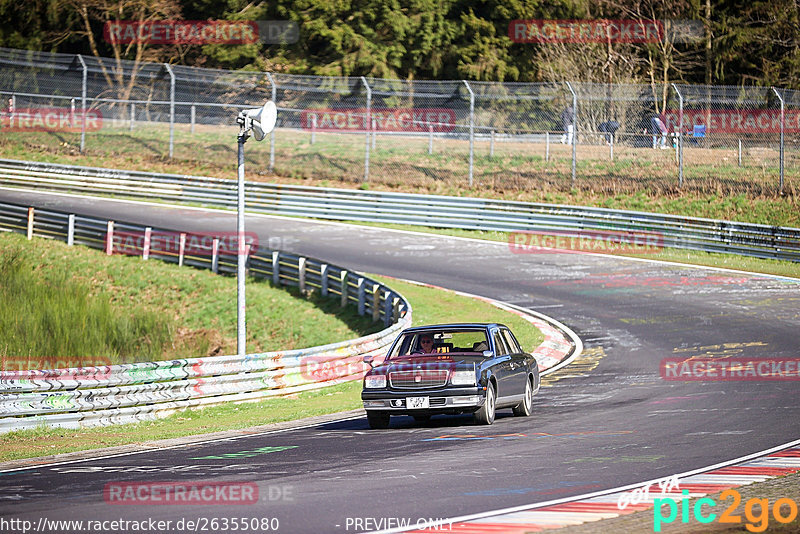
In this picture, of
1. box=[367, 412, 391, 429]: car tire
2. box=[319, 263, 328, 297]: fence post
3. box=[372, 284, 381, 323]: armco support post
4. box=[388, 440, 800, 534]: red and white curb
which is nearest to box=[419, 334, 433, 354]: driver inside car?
box=[367, 412, 391, 429]: car tire

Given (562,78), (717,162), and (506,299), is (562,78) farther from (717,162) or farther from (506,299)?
(506,299)

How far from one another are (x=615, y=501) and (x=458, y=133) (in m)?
33.8

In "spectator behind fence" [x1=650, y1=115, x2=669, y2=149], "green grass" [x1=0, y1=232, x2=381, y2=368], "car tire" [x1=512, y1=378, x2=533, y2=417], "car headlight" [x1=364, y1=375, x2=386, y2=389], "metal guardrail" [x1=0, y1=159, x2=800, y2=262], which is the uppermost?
"spectator behind fence" [x1=650, y1=115, x2=669, y2=149]

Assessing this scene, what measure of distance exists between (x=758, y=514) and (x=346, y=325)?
1828cm

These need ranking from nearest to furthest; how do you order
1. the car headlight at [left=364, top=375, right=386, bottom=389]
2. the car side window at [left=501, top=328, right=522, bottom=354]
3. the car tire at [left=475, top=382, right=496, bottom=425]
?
the car tire at [left=475, top=382, right=496, bottom=425], the car headlight at [left=364, top=375, right=386, bottom=389], the car side window at [left=501, top=328, right=522, bottom=354]

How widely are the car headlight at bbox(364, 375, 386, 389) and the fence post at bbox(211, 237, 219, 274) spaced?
1872 cm

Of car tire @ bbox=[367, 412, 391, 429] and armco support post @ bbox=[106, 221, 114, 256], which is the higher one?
armco support post @ bbox=[106, 221, 114, 256]

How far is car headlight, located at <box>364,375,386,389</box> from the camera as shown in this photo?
41.8 feet

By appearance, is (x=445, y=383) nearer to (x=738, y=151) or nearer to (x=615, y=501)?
(x=615, y=501)

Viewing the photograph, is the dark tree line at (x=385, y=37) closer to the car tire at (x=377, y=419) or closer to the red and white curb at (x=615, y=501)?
the car tire at (x=377, y=419)

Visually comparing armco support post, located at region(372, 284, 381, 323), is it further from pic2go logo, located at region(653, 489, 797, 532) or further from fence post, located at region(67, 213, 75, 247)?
pic2go logo, located at region(653, 489, 797, 532)

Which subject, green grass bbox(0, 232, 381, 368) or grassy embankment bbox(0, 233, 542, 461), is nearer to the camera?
grassy embankment bbox(0, 233, 542, 461)

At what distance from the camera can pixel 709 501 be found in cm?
775

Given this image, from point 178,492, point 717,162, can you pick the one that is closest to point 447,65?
point 717,162
